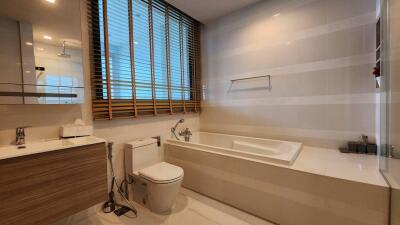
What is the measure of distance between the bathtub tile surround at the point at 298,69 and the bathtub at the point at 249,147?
0.14m

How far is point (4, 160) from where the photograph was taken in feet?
3.47

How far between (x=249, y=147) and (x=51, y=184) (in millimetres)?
2241

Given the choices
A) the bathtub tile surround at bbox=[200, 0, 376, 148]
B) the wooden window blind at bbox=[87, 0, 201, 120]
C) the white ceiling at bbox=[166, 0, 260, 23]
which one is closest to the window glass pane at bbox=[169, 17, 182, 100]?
the wooden window blind at bbox=[87, 0, 201, 120]

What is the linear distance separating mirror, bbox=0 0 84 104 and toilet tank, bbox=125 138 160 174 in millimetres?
733

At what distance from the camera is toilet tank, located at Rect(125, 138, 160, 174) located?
2043 millimetres

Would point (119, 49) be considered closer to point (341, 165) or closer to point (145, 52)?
point (145, 52)

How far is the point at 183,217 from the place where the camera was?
1.79 meters

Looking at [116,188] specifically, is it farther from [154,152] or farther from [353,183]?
[353,183]

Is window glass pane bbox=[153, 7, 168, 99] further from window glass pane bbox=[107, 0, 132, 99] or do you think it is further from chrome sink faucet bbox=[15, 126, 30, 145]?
chrome sink faucet bbox=[15, 126, 30, 145]

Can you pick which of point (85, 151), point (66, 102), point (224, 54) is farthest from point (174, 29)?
point (85, 151)

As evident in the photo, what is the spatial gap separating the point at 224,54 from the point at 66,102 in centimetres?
230

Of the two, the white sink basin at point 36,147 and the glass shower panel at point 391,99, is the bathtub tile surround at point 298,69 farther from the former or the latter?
the white sink basin at point 36,147

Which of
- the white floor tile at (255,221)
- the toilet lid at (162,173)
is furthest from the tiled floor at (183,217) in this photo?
the toilet lid at (162,173)

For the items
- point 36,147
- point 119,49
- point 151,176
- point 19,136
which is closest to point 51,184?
point 36,147
